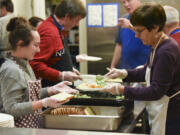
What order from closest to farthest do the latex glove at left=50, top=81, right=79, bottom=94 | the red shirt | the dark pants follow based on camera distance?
the dark pants
the latex glove at left=50, top=81, right=79, bottom=94
the red shirt

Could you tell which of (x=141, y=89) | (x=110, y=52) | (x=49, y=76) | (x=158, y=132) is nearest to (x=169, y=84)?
(x=141, y=89)

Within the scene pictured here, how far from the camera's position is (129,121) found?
73.9 inches

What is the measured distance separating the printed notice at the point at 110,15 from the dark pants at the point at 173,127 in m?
2.66

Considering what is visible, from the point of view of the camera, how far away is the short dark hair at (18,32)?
177 centimetres

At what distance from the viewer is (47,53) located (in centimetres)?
238

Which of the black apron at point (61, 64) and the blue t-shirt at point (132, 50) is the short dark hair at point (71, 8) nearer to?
the black apron at point (61, 64)

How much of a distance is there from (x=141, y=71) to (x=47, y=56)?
0.78 m

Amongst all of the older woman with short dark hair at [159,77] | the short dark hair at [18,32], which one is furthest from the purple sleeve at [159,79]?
the short dark hair at [18,32]

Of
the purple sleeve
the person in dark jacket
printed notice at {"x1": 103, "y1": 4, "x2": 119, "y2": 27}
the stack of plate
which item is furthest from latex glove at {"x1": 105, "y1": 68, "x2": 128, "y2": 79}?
Result: printed notice at {"x1": 103, "y1": 4, "x2": 119, "y2": 27}

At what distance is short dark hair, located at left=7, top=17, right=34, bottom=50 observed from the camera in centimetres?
177

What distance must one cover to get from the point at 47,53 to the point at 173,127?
1.17 metres

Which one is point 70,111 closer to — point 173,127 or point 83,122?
point 83,122

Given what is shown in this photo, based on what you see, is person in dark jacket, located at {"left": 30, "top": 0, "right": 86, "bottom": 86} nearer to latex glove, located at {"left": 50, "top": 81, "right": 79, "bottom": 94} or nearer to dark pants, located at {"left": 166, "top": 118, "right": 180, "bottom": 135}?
latex glove, located at {"left": 50, "top": 81, "right": 79, "bottom": 94}

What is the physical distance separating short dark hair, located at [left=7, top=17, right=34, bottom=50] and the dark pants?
3.34ft
